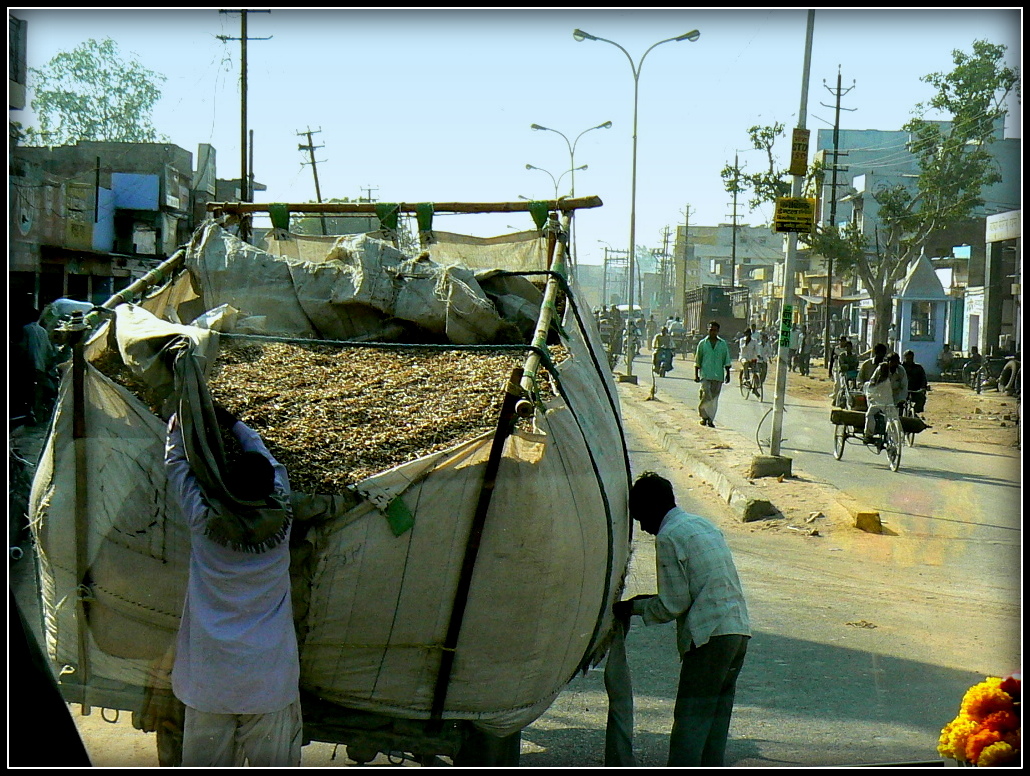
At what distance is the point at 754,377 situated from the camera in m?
22.0

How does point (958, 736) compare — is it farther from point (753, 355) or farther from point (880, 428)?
point (753, 355)

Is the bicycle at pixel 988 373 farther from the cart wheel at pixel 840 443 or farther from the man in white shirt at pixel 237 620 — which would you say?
the man in white shirt at pixel 237 620

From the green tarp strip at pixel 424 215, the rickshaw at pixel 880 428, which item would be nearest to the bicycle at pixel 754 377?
the rickshaw at pixel 880 428

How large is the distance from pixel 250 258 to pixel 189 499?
208 centimetres

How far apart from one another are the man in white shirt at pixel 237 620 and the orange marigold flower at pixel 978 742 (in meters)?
1.90

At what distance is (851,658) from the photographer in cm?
534

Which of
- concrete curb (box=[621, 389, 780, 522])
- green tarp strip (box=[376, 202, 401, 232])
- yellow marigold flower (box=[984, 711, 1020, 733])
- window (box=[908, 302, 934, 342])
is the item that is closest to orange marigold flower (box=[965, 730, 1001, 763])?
yellow marigold flower (box=[984, 711, 1020, 733])

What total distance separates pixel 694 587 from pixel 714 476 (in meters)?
7.84

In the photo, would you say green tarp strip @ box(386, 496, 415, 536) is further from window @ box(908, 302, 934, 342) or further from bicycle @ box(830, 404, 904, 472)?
window @ box(908, 302, 934, 342)

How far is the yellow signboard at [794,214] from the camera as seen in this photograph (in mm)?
10312

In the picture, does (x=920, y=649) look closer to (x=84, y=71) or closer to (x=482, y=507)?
(x=482, y=507)

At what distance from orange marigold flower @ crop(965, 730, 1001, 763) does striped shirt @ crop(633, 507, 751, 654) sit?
2.88 feet

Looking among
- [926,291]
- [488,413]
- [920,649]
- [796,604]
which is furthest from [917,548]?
[926,291]

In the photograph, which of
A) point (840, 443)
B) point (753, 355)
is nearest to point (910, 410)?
point (840, 443)
